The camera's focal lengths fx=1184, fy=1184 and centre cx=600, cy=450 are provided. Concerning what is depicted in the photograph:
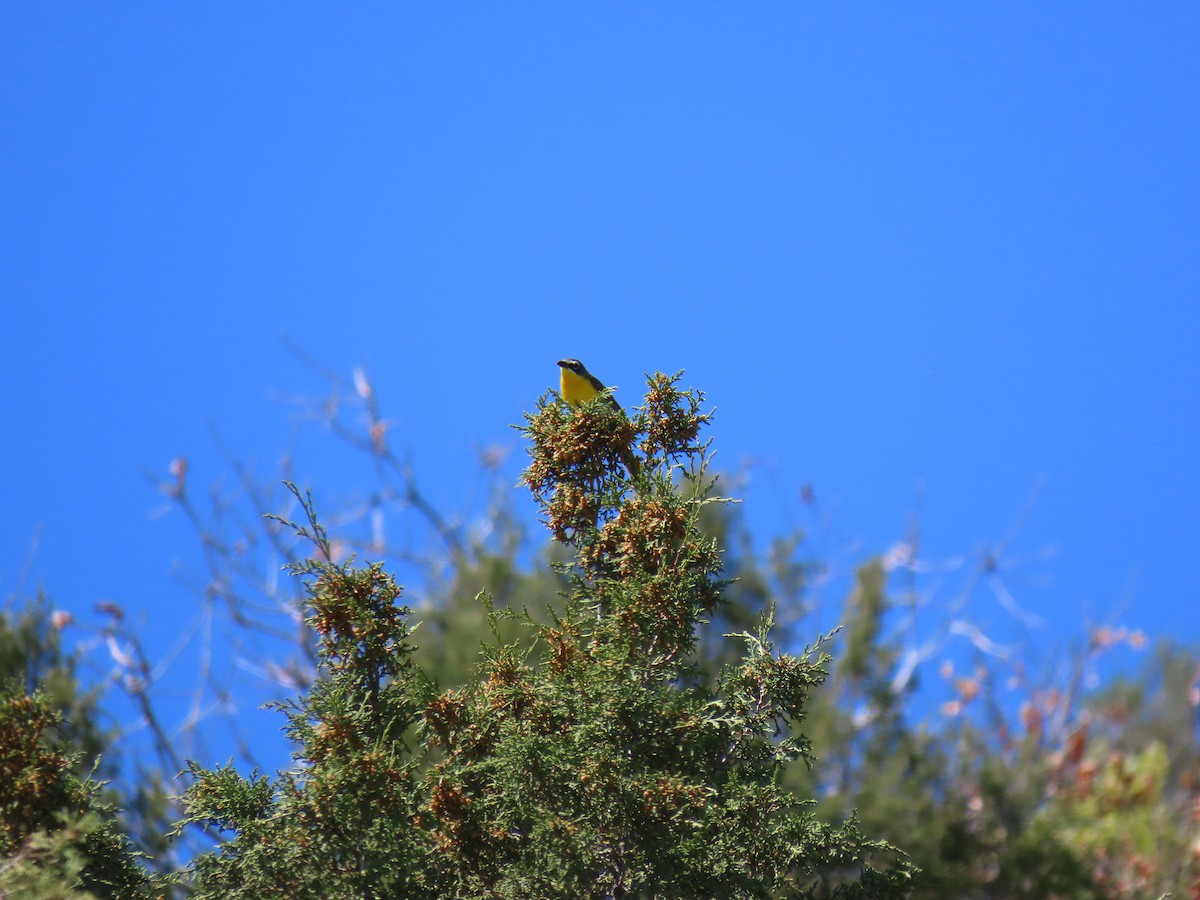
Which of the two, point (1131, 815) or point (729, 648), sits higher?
point (729, 648)

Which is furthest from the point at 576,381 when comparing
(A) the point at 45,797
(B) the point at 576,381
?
(A) the point at 45,797

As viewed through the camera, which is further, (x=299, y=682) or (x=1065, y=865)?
(x=299, y=682)

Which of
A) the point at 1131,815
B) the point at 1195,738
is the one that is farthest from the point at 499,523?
the point at 1195,738

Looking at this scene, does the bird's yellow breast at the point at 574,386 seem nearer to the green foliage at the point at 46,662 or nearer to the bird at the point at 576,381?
the bird at the point at 576,381

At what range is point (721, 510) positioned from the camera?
51.3ft

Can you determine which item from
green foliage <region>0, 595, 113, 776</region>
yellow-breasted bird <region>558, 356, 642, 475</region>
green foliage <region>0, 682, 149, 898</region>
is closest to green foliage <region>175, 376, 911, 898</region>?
green foliage <region>0, 682, 149, 898</region>

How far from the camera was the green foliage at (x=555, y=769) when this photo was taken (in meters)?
3.47

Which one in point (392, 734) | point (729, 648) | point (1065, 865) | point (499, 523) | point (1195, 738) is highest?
point (499, 523)

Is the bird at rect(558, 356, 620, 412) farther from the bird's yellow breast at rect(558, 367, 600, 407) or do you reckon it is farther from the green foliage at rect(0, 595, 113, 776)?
the green foliage at rect(0, 595, 113, 776)

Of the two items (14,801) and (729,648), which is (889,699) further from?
(14,801)

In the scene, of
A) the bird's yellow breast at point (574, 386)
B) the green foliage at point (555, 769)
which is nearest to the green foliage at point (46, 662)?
the bird's yellow breast at point (574, 386)

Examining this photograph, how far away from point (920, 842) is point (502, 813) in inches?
404

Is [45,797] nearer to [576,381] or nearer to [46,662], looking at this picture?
[576,381]

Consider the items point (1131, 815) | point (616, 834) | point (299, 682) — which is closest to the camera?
point (616, 834)
